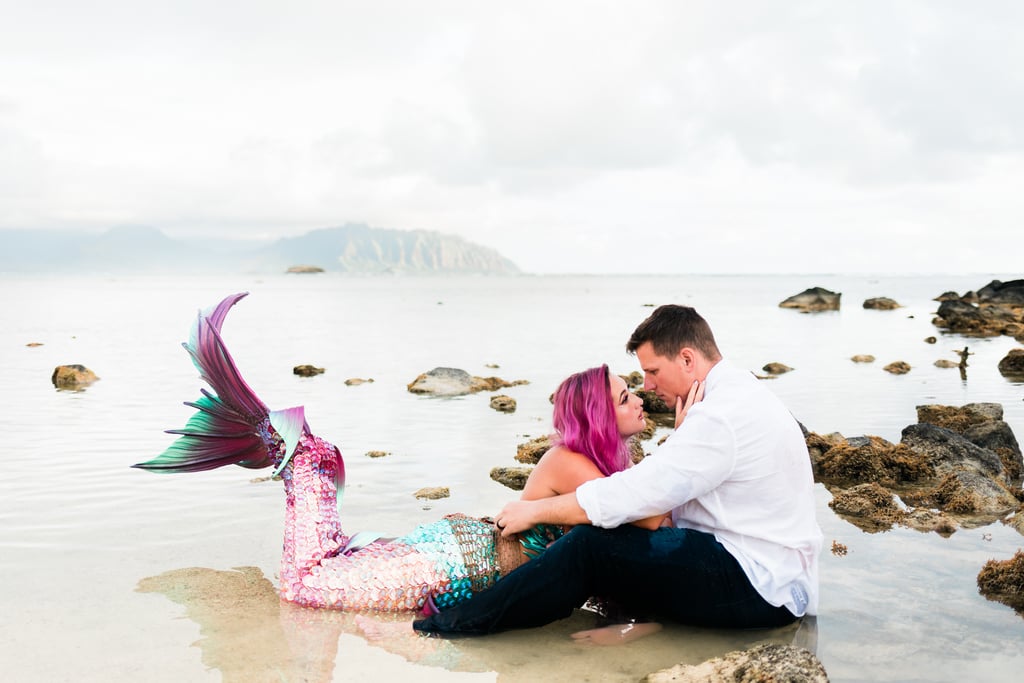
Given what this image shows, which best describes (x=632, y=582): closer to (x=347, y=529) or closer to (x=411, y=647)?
Answer: (x=411, y=647)

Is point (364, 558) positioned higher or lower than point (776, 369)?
higher

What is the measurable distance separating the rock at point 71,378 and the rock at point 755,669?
57.1ft

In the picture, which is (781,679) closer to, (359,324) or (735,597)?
(735,597)

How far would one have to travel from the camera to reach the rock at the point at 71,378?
63.1ft

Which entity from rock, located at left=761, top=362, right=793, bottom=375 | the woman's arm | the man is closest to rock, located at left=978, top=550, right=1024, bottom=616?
the man

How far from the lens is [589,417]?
5.72 meters

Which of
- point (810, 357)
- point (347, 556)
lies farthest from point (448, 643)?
point (810, 357)

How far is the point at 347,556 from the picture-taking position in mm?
6289

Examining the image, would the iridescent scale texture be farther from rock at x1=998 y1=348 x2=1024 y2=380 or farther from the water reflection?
rock at x1=998 y1=348 x2=1024 y2=380

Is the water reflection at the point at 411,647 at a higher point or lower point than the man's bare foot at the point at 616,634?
lower

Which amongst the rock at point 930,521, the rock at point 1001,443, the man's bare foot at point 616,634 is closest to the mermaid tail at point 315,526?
the man's bare foot at point 616,634

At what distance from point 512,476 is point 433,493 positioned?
1.09 metres

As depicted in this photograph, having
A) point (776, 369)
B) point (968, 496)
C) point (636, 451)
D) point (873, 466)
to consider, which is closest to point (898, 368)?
point (776, 369)

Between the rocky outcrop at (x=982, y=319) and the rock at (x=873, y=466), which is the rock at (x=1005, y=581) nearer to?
the rock at (x=873, y=466)
